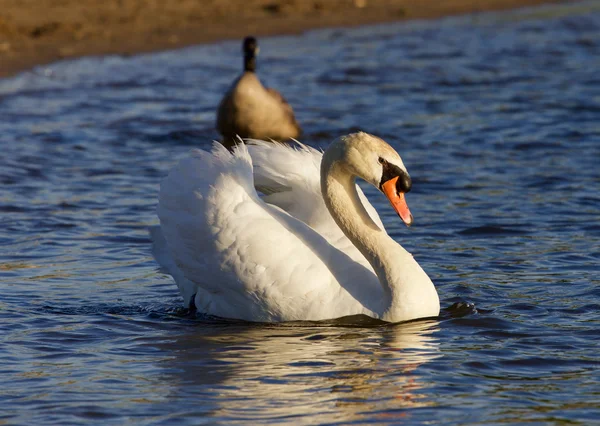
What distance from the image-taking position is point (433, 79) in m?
14.6

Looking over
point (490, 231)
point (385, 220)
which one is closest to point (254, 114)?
point (385, 220)

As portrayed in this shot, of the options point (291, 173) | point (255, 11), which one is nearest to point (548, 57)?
point (255, 11)

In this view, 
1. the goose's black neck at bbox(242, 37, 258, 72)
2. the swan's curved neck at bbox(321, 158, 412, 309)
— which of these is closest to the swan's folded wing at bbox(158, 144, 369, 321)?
the swan's curved neck at bbox(321, 158, 412, 309)

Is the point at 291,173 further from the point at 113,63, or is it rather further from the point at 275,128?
the point at 113,63

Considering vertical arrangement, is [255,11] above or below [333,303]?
above

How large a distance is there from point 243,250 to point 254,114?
593 cm

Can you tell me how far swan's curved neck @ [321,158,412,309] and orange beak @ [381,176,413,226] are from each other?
193 mm

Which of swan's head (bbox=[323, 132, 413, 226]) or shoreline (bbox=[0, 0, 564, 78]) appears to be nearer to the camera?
swan's head (bbox=[323, 132, 413, 226])

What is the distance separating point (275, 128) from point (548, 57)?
18.5ft

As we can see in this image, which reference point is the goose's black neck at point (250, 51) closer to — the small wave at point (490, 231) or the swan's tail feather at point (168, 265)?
the small wave at point (490, 231)

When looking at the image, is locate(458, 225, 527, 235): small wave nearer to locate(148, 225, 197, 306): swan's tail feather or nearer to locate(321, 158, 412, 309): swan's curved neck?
locate(321, 158, 412, 309): swan's curved neck

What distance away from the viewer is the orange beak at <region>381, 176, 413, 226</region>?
6.16m

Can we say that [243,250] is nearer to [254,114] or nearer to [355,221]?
[355,221]

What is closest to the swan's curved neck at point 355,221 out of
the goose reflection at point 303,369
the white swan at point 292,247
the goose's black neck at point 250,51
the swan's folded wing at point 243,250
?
the white swan at point 292,247
